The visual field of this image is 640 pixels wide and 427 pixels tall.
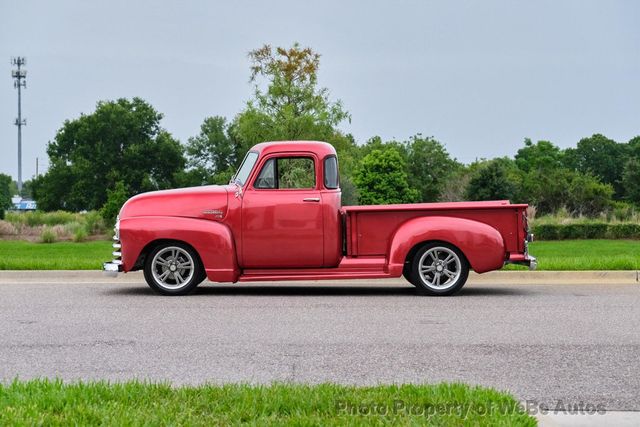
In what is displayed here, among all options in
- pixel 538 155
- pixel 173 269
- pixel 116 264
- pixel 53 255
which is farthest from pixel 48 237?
pixel 538 155

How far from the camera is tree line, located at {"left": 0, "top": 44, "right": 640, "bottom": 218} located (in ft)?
138

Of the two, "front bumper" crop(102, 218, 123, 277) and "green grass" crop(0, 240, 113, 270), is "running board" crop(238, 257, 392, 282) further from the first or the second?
"green grass" crop(0, 240, 113, 270)

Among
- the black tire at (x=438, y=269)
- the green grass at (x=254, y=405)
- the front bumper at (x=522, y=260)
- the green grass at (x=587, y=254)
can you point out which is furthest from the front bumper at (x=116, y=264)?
the green grass at (x=587, y=254)

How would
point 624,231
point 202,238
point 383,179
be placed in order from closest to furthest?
point 202,238
point 624,231
point 383,179

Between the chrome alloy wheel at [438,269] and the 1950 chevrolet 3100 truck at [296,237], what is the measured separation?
1cm

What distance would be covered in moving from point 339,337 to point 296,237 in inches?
145

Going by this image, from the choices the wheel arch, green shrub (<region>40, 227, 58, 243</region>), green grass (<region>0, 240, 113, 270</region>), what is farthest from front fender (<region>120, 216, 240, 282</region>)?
green shrub (<region>40, 227, 58, 243</region>)

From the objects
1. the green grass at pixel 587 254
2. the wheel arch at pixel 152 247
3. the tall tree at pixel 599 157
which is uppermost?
the tall tree at pixel 599 157

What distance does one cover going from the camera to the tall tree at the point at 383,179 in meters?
48.1

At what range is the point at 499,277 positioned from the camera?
14461mm

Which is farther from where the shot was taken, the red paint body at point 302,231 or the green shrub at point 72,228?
the green shrub at point 72,228

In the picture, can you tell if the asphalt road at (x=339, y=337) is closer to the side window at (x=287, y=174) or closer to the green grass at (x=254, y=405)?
the green grass at (x=254, y=405)

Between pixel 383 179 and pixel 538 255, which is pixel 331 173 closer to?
pixel 538 255

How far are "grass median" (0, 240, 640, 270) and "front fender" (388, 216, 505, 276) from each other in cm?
398
